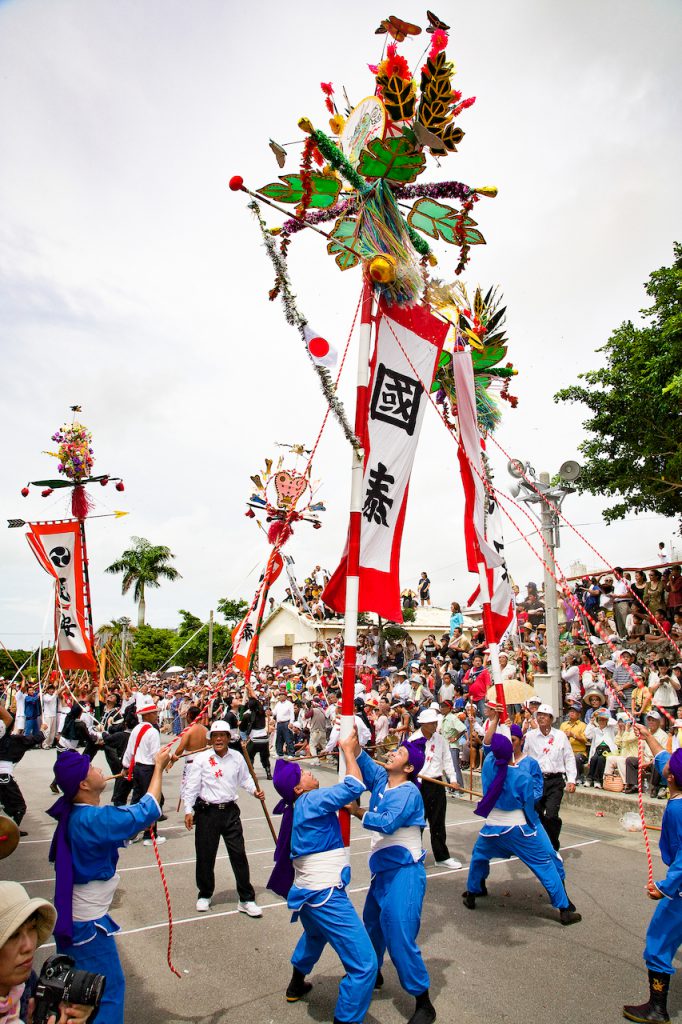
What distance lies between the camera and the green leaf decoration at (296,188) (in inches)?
221

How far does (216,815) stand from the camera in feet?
21.1

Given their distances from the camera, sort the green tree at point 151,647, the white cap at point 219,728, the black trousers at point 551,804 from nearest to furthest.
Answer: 1. the white cap at point 219,728
2. the black trousers at point 551,804
3. the green tree at point 151,647

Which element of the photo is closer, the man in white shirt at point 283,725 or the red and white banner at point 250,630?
the red and white banner at point 250,630

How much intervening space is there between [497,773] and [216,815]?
2.70 metres

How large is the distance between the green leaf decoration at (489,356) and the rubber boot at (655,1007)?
6271 mm

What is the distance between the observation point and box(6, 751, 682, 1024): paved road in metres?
4.48

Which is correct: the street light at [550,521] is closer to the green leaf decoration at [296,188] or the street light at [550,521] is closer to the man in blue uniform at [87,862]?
the green leaf decoration at [296,188]

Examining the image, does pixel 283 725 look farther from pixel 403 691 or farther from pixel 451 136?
pixel 451 136

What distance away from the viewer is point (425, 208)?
5.80m

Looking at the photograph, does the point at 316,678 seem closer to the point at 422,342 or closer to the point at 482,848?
the point at 482,848

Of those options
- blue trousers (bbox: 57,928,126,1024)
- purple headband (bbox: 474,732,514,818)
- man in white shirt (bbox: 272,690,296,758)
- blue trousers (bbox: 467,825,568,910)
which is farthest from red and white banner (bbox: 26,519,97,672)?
man in white shirt (bbox: 272,690,296,758)

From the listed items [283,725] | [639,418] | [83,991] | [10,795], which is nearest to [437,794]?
[10,795]

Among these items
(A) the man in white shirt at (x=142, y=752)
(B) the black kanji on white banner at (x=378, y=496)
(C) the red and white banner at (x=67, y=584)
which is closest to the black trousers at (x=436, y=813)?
(A) the man in white shirt at (x=142, y=752)

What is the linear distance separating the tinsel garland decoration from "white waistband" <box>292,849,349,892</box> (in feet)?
9.70
